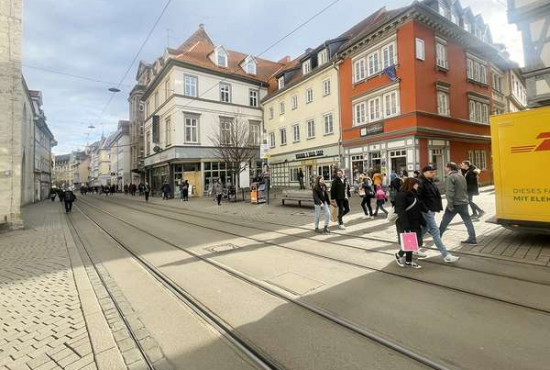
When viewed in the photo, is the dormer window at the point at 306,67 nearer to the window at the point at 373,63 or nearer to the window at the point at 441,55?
the window at the point at 373,63

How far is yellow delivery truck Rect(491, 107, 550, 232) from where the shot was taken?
6.22 m

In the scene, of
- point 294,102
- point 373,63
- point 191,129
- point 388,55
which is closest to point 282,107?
point 294,102

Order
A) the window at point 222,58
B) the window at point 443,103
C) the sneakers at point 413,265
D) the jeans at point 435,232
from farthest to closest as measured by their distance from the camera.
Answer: the window at point 222,58 < the window at point 443,103 < the jeans at point 435,232 < the sneakers at point 413,265

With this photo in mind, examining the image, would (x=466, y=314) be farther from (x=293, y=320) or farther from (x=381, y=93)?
(x=381, y=93)

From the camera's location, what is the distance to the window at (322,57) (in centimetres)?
2524

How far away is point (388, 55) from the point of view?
19297mm

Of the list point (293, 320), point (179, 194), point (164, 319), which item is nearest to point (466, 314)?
point (293, 320)

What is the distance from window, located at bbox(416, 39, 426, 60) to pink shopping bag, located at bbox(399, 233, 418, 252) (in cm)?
1687

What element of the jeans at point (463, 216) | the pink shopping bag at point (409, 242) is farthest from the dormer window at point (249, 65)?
the pink shopping bag at point (409, 242)

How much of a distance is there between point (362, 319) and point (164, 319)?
246cm

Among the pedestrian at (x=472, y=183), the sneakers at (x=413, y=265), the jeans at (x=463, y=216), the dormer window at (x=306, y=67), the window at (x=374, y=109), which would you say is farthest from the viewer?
the dormer window at (x=306, y=67)

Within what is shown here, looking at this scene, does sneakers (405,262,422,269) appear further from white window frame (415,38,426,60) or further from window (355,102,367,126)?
window (355,102,367,126)

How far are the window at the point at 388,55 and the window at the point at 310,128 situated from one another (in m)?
8.54

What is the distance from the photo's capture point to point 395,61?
1877 centimetres
